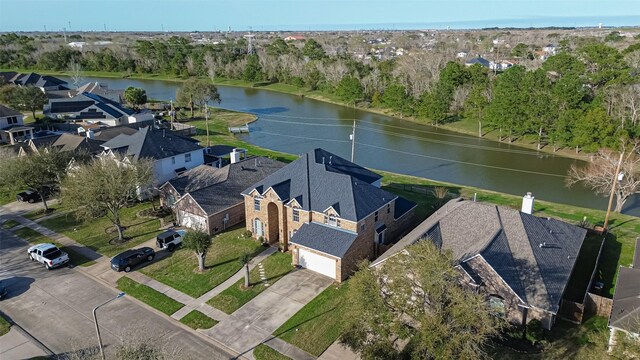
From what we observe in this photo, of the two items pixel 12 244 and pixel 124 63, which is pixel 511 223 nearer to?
pixel 12 244

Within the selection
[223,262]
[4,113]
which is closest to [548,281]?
[223,262]

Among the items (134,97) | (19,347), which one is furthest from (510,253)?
(134,97)

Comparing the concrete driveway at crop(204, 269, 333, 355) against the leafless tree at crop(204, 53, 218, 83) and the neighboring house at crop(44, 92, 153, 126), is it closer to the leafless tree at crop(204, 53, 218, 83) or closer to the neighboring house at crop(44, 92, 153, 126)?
the neighboring house at crop(44, 92, 153, 126)

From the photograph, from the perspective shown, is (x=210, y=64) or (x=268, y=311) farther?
(x=210, y=64)

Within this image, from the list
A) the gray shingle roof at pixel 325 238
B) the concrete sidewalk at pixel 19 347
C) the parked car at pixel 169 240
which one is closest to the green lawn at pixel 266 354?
the gray shingle roof at pixel 325 238

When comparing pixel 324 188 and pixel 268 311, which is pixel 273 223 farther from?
pixel 268 311
